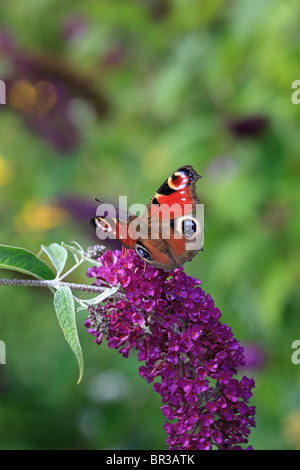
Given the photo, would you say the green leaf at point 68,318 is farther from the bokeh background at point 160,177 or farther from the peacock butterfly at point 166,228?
the bokeh background at point 160,177

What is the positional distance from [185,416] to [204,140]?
2.16 meters

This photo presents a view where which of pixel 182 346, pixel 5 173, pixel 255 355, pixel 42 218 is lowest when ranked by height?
pixel 182 346

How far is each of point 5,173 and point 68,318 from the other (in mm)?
3345

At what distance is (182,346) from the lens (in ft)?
4.83

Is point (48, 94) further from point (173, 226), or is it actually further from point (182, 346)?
point (182, 346)

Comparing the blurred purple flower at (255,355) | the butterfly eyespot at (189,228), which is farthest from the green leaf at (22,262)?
the blurred purple flower at (255,355)

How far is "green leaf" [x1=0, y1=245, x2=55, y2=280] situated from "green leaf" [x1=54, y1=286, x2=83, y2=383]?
10 centimetres

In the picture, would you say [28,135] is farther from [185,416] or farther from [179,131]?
[185,416]

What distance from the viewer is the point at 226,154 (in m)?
3.47

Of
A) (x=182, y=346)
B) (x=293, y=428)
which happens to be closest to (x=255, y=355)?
(x=293, y=428)

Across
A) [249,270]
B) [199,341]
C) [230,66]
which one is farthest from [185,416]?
[230,66]

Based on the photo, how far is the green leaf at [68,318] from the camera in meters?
1.32

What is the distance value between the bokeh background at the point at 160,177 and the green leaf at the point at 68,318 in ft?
5.55

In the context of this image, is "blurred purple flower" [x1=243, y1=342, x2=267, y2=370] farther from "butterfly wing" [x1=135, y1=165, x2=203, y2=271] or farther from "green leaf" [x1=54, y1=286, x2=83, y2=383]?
"green leaf" [x1=54, y1=286, x2=83, y2=383]
